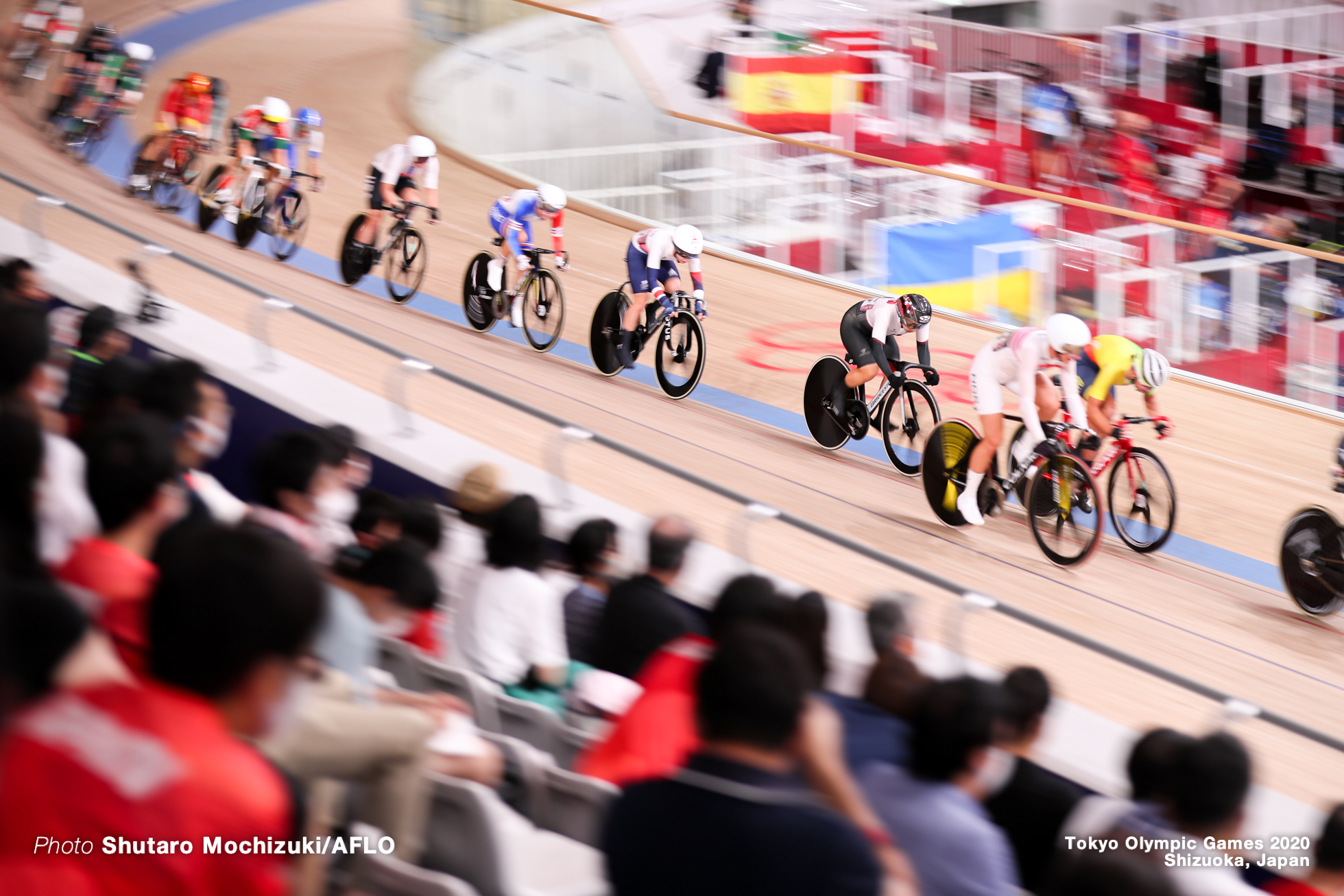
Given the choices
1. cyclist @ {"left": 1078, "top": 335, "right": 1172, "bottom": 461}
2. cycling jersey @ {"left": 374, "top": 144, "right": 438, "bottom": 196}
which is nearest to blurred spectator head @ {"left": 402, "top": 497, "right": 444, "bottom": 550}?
cyclist @ {"left": 1078, "top": 335, "right": 1172, "bottom": 461}

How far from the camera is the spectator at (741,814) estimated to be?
1.49 m

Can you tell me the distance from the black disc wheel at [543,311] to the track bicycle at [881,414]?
2159 millimetres

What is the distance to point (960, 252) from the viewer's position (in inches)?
415

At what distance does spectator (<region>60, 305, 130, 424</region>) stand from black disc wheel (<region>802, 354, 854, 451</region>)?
4294 mm

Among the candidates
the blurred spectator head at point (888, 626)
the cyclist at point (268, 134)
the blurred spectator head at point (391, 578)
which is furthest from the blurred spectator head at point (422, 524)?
the cyclist at point (268, 134)

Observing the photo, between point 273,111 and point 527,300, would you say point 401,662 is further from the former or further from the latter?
point 273,111

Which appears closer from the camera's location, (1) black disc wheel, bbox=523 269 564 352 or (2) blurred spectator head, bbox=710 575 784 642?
(2) blurred spectator head, bbox=710 575 784 642

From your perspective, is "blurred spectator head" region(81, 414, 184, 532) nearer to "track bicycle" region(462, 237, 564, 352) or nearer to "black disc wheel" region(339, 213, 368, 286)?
"track bicycle" region(462, 237, 564, 352)

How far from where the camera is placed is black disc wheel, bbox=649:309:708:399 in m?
8.48

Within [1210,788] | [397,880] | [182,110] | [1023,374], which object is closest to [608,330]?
[1023,374]

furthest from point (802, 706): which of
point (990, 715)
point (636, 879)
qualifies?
point (990, 715)

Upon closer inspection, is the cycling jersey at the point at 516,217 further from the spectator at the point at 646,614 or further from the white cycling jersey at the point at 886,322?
the spectator at the point at 646,614

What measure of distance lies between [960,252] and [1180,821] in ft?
28.4

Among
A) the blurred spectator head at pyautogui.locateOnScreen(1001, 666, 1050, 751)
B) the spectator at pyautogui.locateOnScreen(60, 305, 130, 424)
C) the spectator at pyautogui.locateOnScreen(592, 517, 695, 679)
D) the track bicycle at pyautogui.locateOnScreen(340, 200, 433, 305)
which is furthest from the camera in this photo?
the track bicycle at pyautogui.locateOnScreen(340, 200, 433, 305)
